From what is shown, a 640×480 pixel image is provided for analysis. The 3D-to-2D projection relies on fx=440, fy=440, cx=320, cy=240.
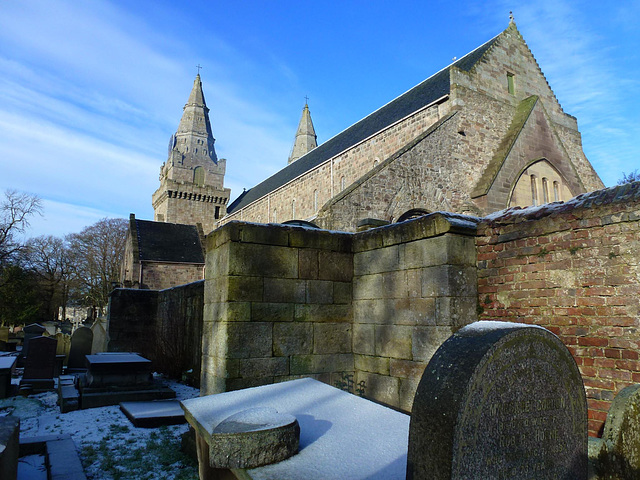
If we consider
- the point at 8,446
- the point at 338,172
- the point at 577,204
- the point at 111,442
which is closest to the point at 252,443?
the point at 8,446

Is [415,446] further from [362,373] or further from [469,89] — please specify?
[469,89]

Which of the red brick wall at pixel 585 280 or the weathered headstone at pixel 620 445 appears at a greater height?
the red brick wall at pixel 585 280

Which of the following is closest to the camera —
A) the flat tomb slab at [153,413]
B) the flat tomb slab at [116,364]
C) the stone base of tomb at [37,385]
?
the flat tomb slab at [153,413]

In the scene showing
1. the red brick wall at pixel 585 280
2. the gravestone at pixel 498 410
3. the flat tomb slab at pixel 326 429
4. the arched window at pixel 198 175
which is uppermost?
the arched window at pixel 198 175

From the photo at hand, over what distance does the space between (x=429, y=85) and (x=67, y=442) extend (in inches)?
868

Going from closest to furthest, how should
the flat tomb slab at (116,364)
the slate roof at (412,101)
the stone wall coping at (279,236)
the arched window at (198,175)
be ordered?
the stone wall coping at (279,236) < the flat tomb slab at (116,364) < the slate roof at (412,101) < the arched window at (198,175)

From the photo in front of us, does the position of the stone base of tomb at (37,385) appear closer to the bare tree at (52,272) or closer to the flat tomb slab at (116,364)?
the flat tomb slab at (116,364)

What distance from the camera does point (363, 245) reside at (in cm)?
587

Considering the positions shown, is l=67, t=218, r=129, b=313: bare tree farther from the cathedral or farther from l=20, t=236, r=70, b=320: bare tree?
the cathedral

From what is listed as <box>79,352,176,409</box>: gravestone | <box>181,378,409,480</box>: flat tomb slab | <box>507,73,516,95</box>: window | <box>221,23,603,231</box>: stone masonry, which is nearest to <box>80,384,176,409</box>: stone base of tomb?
<box>79,352,176,409</box>: gravestone

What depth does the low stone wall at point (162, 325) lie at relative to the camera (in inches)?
380

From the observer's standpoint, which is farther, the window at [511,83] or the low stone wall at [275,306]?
the window at [511,83]

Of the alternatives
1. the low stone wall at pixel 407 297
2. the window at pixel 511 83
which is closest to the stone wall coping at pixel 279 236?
the low stone wall at pixel 407 297

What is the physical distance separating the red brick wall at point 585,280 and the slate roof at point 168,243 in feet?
101
